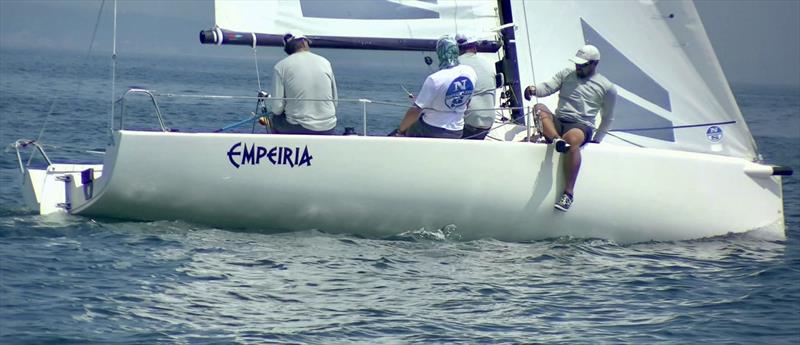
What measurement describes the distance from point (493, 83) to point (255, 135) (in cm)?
207

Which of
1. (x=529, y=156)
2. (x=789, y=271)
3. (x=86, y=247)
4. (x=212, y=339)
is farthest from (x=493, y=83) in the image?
(x=212, y=339)

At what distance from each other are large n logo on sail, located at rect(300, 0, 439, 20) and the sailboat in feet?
0.04

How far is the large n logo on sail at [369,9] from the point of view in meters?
10.5

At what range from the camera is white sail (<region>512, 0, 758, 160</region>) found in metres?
10.5

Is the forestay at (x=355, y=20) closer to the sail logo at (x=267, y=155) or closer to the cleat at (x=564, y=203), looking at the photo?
the sail logo at (x=267, y=155)

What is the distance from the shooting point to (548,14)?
36.0ft

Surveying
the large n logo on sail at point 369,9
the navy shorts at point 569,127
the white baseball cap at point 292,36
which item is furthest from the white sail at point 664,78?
the white baseball cap at point 292,36

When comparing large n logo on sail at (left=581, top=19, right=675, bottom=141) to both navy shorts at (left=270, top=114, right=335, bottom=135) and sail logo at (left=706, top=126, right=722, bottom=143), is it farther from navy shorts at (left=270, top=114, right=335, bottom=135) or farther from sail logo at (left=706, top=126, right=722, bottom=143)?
navy shorts at (left=270, top=114, right=335, bottom=135)

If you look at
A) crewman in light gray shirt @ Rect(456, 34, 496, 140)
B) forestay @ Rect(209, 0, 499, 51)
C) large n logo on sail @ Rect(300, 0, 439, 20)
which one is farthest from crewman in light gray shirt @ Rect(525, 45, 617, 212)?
large n logo on sail @ Rect(300, 0, 439, 20)

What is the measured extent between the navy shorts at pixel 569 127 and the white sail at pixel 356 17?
1.41m

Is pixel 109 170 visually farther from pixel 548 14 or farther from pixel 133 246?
pixel 548 14

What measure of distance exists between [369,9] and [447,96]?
4.43 ft

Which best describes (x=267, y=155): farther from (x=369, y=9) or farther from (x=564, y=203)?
(x=564, y=203)

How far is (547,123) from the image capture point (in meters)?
9.78
